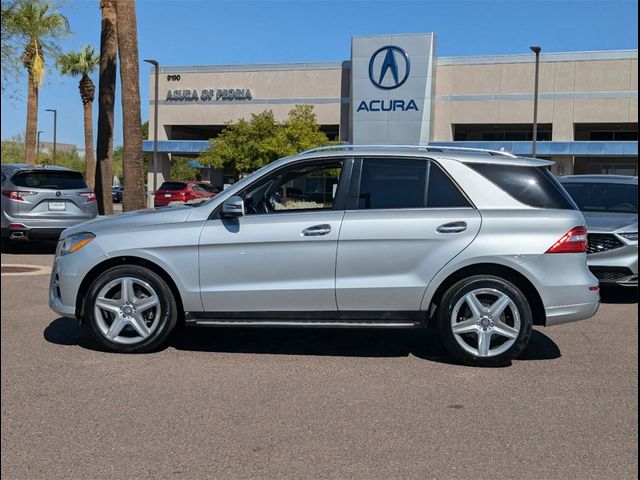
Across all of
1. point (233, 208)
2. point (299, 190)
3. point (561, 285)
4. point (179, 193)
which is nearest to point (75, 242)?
point (233, 208)

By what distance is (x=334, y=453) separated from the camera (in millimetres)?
4066

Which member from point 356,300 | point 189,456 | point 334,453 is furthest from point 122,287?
point 334,453

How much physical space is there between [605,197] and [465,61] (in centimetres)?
3726

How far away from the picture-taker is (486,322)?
584cm

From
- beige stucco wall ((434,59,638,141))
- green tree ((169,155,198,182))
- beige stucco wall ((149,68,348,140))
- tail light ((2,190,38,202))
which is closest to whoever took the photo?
tail light ((2,190,38,202))

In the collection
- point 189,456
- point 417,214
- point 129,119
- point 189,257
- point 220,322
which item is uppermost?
point 129,119

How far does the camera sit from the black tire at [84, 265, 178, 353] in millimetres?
6035

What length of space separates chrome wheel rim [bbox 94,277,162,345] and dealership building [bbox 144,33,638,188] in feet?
118

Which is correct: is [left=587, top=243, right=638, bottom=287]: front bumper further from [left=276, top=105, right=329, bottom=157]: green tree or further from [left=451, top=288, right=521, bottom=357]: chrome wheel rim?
[left=276, top=105, right=329, bottom=157]: green tree

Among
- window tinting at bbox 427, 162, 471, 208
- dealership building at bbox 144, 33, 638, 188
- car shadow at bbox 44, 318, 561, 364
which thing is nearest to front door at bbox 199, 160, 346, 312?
car shadow at bbox 44, 318, 561, 364

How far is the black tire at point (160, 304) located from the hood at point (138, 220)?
0.38 m

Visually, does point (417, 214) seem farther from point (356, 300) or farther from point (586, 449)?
point (586, 449)

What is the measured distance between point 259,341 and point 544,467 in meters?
3.36

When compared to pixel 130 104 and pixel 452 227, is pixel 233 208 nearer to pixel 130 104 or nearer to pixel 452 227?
pixel 452 227
